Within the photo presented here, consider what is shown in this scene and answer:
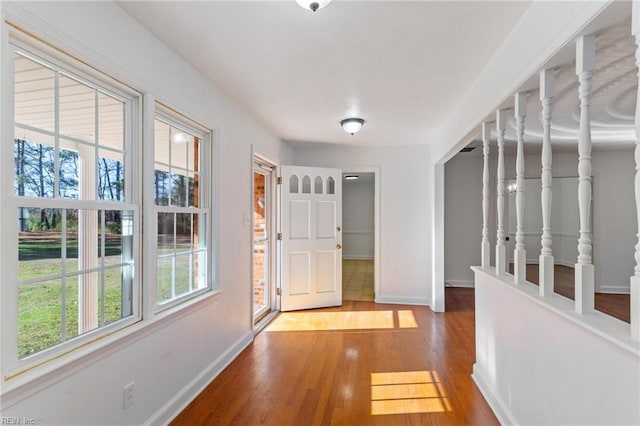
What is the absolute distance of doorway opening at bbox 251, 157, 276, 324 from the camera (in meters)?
4.25

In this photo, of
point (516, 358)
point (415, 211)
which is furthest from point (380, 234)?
Answer: point (516, 358)

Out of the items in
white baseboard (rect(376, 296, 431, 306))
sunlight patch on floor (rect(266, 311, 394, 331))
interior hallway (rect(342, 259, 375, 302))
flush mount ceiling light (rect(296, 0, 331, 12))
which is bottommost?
interior hallway (rect(342, 259, 375, 302))

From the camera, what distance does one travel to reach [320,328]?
3.79 metres

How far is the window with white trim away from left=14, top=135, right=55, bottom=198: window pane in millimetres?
630

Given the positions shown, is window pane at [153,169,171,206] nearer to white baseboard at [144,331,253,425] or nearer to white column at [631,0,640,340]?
white baseboard at [144,331,253,425]

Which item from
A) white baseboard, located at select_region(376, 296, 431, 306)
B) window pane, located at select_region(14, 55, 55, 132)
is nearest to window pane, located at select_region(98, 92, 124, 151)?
window pane, located at select_region(14, 55, 55, 132)

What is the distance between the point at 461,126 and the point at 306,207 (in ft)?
7.77

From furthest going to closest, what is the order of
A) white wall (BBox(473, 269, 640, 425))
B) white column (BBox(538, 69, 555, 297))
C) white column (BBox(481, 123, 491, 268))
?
white column (BBox(481, 123, 491, 268)), white column (BBox(538, 69, 555, 297)), white wall (BBox(473, 269, 640, 425))

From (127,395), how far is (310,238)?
3100 millimetres

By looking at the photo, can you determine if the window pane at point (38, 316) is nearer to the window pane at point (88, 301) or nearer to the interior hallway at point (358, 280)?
the window pane at point (88, 301)

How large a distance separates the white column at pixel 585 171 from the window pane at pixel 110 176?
2.29m

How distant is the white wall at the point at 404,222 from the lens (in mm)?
4785

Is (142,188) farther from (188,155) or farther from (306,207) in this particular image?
(306,207)

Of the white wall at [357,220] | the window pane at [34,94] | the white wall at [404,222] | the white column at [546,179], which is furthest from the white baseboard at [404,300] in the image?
the white wall at [357,220]
